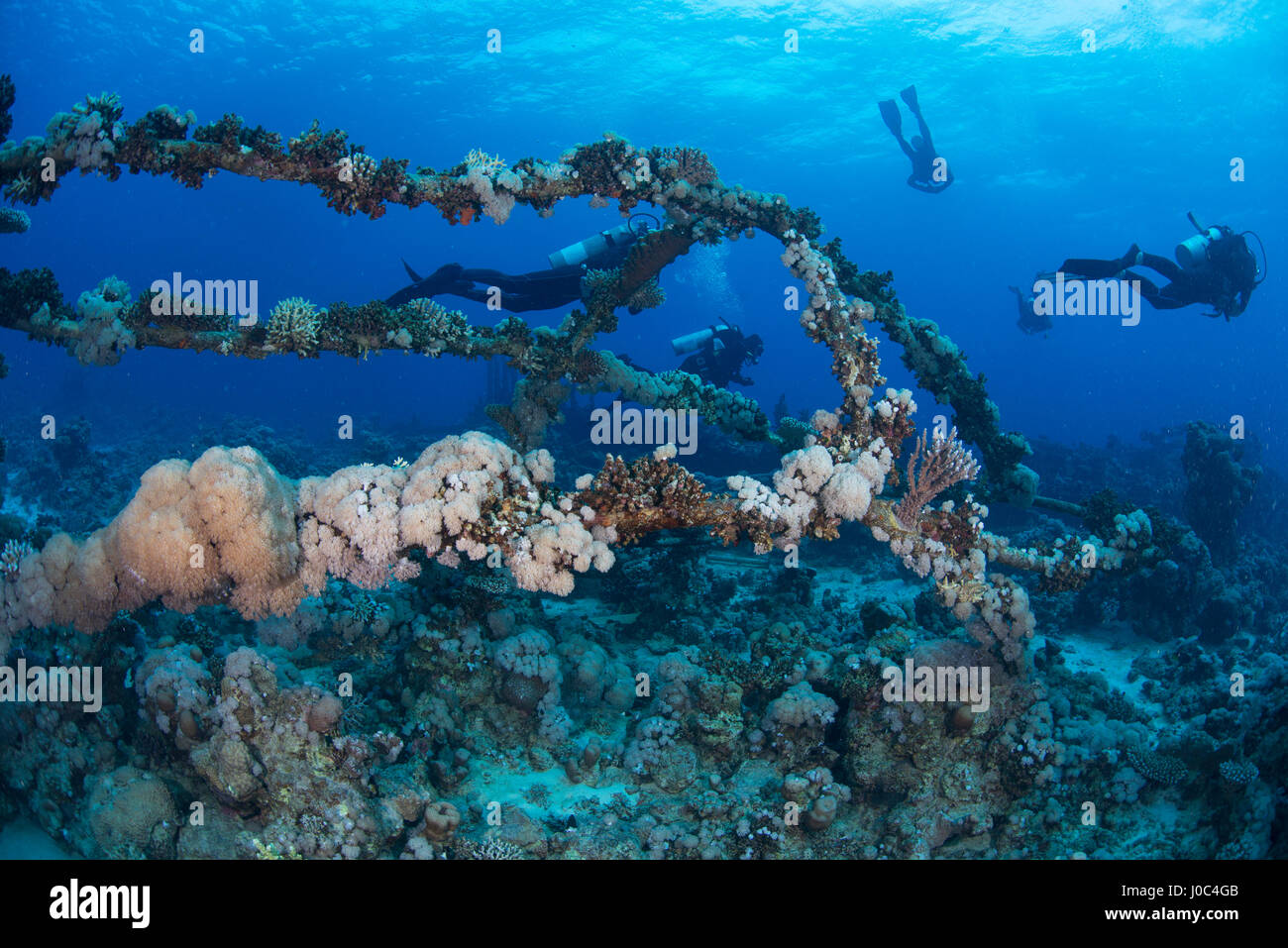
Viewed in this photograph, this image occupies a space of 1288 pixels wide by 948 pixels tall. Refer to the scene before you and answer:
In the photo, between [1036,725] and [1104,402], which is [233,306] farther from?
[1104,402]

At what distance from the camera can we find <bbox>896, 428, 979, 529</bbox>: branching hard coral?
6.19m

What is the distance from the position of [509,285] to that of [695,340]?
19.2ft

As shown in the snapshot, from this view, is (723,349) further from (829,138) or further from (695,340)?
(829,138)

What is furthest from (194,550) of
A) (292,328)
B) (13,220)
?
(13,220)

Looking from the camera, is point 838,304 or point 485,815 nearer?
point 485,815

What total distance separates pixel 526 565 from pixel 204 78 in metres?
67.7

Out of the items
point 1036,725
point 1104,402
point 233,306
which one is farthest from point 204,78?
point 1104,402

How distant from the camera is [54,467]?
2128cm

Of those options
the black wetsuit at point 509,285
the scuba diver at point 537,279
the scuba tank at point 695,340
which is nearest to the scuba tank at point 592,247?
the scuba diver at point 537,279

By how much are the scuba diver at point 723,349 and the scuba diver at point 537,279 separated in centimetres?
421

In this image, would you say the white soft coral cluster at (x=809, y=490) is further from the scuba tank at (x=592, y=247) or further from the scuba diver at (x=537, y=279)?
the scuba tank at (x=592, y=247)

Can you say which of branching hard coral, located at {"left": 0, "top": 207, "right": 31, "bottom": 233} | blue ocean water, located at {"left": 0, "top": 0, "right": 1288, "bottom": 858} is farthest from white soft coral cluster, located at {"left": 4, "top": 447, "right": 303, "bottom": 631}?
branching hard coral, located at {"left": 0, "top": 207, "right": 31, "bottom": 233}

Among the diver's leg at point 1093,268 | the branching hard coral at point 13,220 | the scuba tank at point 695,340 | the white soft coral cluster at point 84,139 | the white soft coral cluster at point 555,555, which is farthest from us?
the scuba tank at point 695,340

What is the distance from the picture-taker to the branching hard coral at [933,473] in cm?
619
